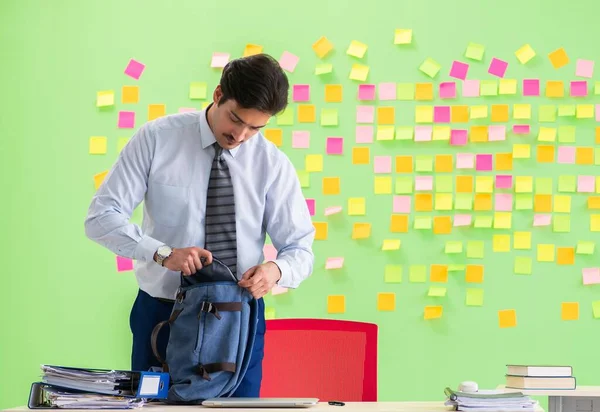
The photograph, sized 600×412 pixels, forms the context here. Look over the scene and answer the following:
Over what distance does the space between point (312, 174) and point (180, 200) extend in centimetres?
140

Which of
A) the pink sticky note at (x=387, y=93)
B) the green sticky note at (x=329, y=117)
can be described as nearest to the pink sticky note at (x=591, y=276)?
→ the pink sticky note at (x=387, y=93)

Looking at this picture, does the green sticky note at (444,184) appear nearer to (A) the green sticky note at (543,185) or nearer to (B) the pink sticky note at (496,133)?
(B) the pink sticky note at (496,133)

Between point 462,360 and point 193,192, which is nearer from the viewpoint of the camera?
point 193,192

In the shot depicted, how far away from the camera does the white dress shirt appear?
6.73 feet

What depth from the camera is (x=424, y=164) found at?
134 inches

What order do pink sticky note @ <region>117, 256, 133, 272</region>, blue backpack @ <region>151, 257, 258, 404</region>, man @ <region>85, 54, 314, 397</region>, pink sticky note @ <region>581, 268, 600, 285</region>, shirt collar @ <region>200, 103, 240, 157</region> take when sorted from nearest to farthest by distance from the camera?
1. blue backpack @ <region>151, 257, 258, 404</region>
2. man @ <region>85, 54, 314, 397</region>
3. shirt collar @ <region>200, 103, 240, 157</region>
4. pink sticky note @ <region>581, 268, 600, 285</region>
5. pink sticky note @ <region>117, 256, 133, 272</region>

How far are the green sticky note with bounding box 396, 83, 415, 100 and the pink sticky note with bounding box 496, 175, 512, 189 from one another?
0.47 metres

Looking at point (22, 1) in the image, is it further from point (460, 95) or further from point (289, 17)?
point (460, 95)

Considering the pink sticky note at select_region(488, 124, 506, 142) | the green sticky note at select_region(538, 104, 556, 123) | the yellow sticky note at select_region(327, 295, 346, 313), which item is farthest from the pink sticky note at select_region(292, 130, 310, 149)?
the green sticky note at select_region(538, 104, 556, 123)

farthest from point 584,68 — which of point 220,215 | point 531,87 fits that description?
point 220,215

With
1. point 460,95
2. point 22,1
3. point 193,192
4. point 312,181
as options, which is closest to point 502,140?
point 460,95

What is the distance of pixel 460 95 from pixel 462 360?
1.05 m

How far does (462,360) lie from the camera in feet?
11.0

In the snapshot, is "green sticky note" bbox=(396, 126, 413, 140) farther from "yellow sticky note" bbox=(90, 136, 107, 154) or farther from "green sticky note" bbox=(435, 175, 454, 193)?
"yellow sticky note" bbox=(90, 136, 107, 154)
